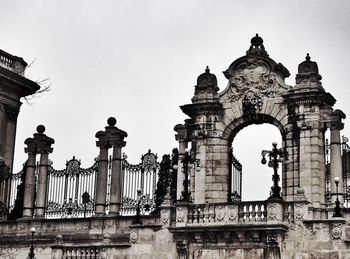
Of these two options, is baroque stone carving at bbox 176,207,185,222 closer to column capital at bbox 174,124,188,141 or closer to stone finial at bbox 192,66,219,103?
column capital at bbox 174,124,188,141

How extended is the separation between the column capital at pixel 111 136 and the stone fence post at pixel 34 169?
9.87ft

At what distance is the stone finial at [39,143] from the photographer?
39.1m

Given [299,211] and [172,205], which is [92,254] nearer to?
[172,205]

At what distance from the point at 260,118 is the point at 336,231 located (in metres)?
6.55

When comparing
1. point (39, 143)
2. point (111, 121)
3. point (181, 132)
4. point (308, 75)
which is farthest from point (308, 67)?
point (39, 143)

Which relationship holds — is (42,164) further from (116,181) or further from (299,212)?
(299,212)

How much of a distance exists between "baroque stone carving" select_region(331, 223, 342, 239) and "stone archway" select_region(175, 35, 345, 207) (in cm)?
222

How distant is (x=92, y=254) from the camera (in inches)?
1372

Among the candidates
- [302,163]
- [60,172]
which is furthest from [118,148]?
[302,163]

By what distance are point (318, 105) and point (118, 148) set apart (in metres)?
9.57

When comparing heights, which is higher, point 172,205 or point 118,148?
point 118,148

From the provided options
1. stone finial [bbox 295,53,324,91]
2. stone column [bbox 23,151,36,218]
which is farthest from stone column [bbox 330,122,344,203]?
stone column [bbox 23,151,36,218]

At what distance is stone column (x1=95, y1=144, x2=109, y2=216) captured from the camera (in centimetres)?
3694

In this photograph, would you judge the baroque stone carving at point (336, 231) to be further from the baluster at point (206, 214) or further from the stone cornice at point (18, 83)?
the stone cornice at point (18, 83)
